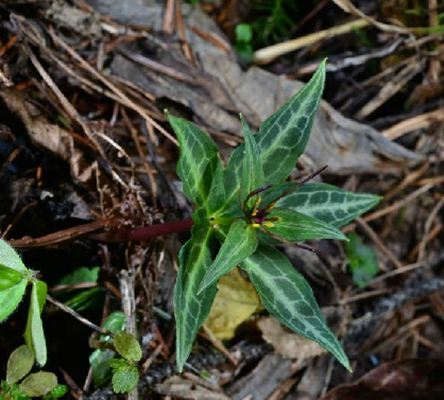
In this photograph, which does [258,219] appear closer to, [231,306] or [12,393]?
[231,306]

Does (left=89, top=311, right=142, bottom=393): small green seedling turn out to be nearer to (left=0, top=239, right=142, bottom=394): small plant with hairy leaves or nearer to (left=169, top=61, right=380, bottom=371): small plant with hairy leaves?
(left=0, top=239, right=142, bottom=394): small plant with hairy leaves

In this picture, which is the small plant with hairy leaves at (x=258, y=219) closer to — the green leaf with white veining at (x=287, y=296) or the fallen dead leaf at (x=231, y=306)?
the green leaf with white veining at (x=287, y=296)

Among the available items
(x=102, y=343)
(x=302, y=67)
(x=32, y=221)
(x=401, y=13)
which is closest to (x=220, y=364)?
(x=102, y=343)

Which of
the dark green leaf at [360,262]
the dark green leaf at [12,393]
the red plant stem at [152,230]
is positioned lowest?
the dark green leaf at [360,262]

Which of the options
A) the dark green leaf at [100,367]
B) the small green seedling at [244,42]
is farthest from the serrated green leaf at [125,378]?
the small green seedling at [244,42]

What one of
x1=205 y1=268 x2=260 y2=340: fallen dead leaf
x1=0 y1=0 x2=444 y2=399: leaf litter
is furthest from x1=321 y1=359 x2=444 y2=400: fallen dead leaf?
x1=205 y1=268 x2=260 y2=340: fallen dead leaf
